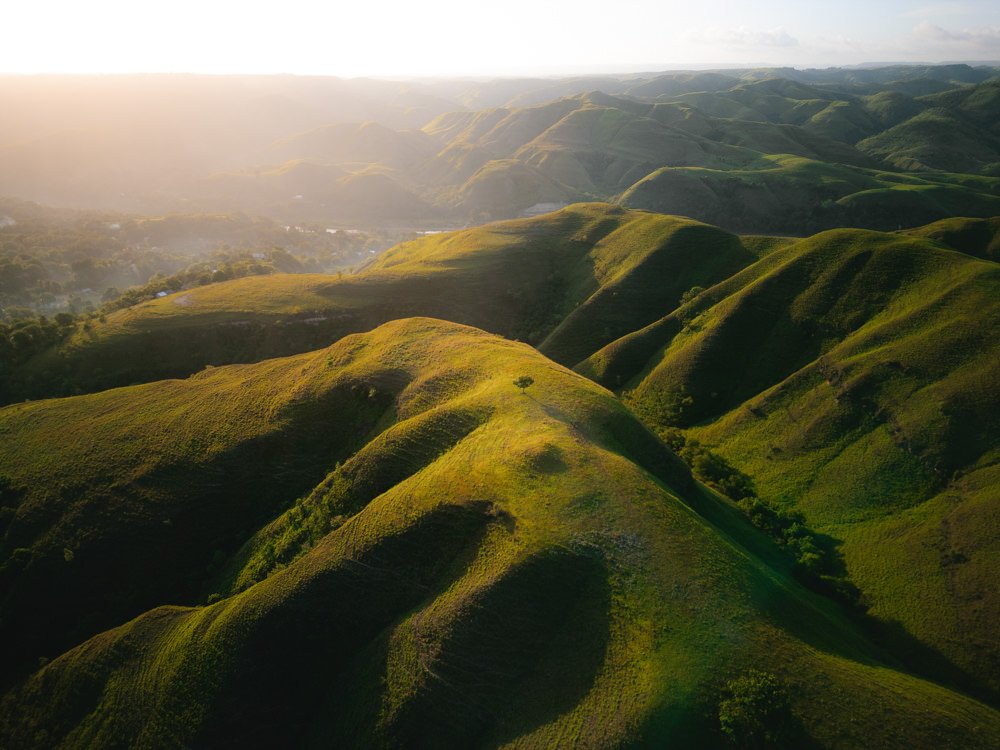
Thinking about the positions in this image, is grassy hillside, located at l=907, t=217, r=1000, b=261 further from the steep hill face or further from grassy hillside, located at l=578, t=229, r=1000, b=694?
the steep hill face

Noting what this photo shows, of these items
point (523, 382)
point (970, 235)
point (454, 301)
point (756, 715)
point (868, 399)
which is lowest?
point (868, 399)

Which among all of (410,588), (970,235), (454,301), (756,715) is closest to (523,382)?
(410,588)

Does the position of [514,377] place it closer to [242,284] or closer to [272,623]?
[272,623]

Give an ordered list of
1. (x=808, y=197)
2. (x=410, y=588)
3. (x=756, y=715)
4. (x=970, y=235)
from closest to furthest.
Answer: (x=756, y=715) → (x=410, y=588) → (x=970, y=235) → (x=808, y=197)

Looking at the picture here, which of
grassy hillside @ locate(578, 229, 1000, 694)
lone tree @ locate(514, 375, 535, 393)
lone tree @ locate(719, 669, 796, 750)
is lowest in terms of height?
grassy hillside @ locate(578, 229, 1000, 694)

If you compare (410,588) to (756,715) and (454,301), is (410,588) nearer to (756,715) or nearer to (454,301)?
(756,715)

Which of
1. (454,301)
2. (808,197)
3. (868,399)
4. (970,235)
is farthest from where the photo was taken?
(808,197)

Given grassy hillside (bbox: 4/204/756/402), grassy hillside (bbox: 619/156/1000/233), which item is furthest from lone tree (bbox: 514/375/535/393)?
grassy hillside (bbox: 619/156/1000/233)
